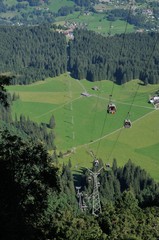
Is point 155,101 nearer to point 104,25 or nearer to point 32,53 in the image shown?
point 32,53

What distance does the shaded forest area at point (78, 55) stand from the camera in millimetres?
133875

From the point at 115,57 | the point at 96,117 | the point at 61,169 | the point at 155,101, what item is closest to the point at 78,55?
the point at 115,57

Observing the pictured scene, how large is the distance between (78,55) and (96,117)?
53814 mm

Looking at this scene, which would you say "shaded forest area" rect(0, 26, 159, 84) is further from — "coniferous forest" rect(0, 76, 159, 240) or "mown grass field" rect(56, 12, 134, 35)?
"coniferous forest" rect(0, 76, 159, 240)

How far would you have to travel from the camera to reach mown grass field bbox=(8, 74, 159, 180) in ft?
282

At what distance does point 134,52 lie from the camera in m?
158

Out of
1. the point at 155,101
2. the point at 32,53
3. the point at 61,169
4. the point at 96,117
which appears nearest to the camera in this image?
the point at 61,169

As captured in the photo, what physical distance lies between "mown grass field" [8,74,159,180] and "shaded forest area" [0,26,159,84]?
4651 millimetres

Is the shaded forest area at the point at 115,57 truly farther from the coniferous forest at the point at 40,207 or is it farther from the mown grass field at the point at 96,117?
the coniferous forest at the point at 40,207

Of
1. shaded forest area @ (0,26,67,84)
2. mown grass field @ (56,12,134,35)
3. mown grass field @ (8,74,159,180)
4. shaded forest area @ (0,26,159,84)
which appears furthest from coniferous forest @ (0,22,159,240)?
mown grass field @ (56,12,134,35)

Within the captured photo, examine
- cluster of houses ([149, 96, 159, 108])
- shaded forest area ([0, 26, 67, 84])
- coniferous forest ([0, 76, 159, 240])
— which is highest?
coniferous forest ([0, 76, 159, 240])

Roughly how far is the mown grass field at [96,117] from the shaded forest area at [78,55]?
15.3 feet

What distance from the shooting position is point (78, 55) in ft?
503

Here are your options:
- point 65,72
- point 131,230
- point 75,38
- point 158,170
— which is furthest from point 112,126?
point 75,38
